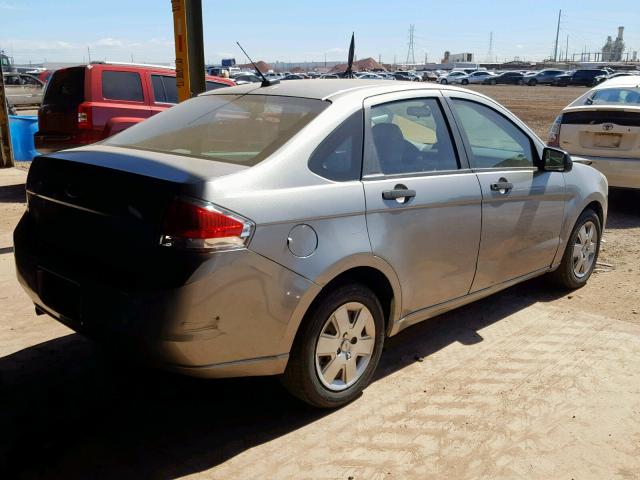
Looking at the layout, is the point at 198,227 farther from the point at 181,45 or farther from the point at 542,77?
the point at 542,77

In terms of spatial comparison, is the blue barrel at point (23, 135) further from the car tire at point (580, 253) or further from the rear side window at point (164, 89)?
the car tire at point (580, 253)

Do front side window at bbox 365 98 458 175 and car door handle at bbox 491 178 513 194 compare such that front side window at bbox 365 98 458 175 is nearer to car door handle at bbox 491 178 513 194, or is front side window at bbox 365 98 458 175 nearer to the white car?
car door handle at bbox 491 178 513 194

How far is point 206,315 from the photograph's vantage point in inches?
109

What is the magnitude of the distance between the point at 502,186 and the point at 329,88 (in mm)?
1367

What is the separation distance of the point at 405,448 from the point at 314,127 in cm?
167

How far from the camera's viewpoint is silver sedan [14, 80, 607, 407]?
9.15 feet

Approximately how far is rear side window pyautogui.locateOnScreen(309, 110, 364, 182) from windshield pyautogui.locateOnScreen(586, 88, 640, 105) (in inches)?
239

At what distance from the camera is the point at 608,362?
414 cm

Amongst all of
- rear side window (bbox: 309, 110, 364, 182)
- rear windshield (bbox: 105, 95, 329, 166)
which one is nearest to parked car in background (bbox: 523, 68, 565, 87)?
rear windshield (bbox: 105, 95, 329, 166)

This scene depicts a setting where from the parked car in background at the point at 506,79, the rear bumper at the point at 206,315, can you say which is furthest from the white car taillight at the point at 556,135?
the parked car in background at the point at 506,79

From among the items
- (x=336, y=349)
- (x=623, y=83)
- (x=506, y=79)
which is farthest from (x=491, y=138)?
(x=506, y=79)

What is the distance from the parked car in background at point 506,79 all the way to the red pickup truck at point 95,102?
62102 mm

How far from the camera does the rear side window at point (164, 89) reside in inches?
376

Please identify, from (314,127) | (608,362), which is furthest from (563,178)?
(314,127)
